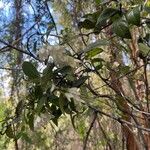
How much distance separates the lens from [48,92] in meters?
0.75

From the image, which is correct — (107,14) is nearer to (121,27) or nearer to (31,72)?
(121,27)

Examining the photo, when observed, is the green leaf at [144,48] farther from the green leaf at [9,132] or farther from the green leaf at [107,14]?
the green leaf at [9,132]

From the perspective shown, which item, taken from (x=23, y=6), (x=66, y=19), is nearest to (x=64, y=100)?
(x=23, y=6)

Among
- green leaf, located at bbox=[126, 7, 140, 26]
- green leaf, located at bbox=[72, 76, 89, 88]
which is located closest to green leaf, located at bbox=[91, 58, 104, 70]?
green leaf, located at bbox=[72, 76, 89, 88]

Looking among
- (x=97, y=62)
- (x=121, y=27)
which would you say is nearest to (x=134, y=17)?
(x=121, y=27)

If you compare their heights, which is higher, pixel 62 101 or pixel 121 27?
pixel 121 27

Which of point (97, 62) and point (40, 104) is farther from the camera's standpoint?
point (97, 62)

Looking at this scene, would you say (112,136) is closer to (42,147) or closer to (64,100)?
(42,147)

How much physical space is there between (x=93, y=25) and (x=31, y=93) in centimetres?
20

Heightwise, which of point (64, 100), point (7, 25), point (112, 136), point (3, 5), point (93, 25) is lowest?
point (64, 100)

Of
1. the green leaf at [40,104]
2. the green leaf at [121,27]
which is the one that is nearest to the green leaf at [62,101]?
the green leaf at [40,104]

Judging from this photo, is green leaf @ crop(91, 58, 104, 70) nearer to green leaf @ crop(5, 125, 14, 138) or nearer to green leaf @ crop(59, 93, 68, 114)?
green leaf @ crop(59, 93, 68, 114)

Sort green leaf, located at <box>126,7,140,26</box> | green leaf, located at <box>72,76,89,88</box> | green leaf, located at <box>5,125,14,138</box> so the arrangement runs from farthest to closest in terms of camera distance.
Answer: green leaf, located at <box>5,125,14,138</box> < green leaf, located at <box>72,76,89,88</box> < green leaf, located at <box>126,7,140,26</box>

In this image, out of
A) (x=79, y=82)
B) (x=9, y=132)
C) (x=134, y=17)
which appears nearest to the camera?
(x=134, y=17)
